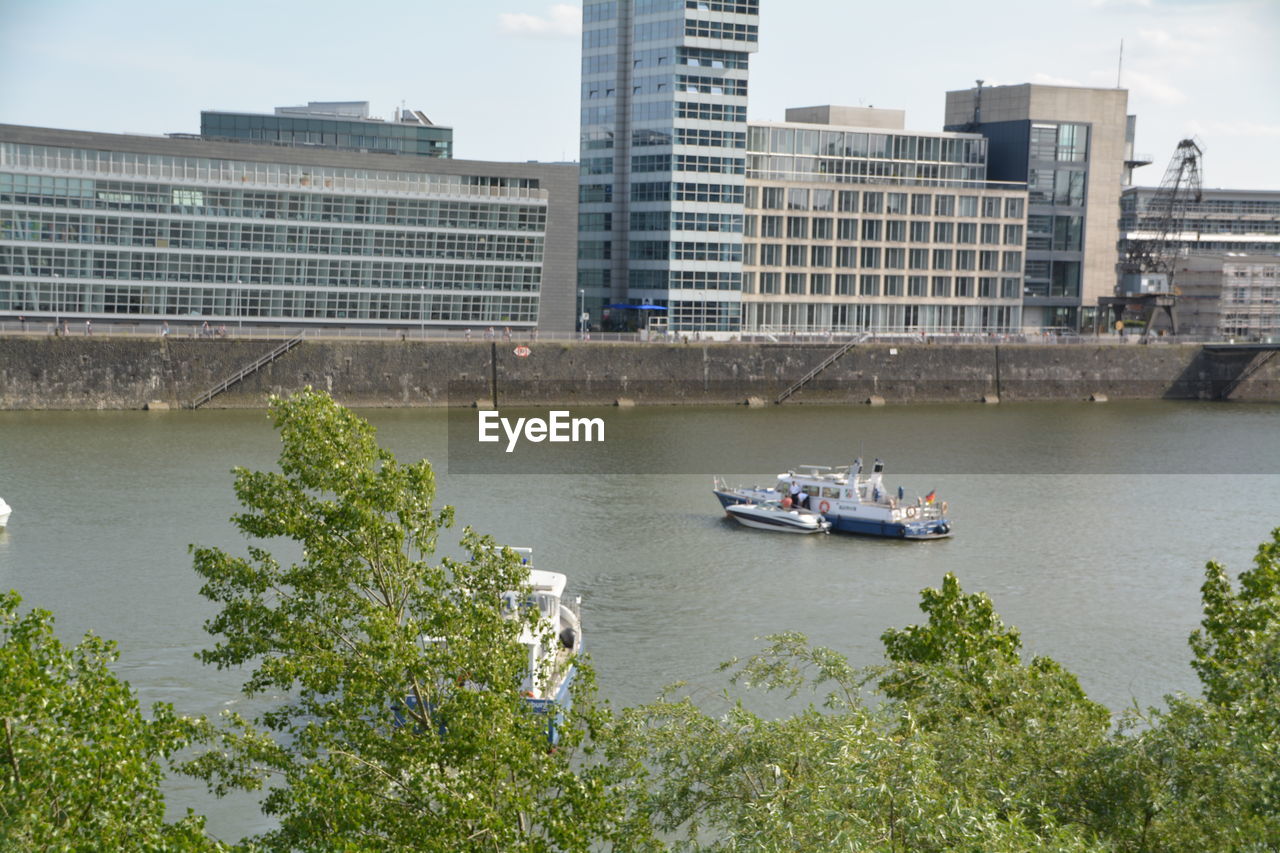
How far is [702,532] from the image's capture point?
184 feet

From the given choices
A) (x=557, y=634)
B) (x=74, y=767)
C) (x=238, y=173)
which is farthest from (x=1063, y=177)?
(x=74, y=767)

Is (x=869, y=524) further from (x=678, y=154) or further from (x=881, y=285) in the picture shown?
(x=881, y=285)

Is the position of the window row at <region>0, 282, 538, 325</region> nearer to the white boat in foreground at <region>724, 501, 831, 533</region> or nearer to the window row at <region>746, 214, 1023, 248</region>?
the window row at <region>746, 214, 1023, 248</region>

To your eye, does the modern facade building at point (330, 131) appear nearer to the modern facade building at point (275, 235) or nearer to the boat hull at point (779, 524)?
the modern facade building at point (275, 235)

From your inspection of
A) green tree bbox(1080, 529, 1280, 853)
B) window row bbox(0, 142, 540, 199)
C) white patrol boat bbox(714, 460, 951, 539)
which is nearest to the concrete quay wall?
window row bbox(0, 142, 540, 199)

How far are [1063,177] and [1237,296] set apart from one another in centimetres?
2275

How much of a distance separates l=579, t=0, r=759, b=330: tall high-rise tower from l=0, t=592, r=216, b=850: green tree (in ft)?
328

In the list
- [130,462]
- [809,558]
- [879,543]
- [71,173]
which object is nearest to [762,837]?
[809,558]

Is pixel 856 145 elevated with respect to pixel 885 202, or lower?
elevated

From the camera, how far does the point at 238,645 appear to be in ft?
65.8

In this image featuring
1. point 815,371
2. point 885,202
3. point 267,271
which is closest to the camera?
point 267,271

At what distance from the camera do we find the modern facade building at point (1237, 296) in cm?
14138

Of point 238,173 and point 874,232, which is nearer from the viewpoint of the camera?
point 238,173

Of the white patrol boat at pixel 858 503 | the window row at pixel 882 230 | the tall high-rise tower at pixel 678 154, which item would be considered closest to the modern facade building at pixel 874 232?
the window row at pixel 882 230
